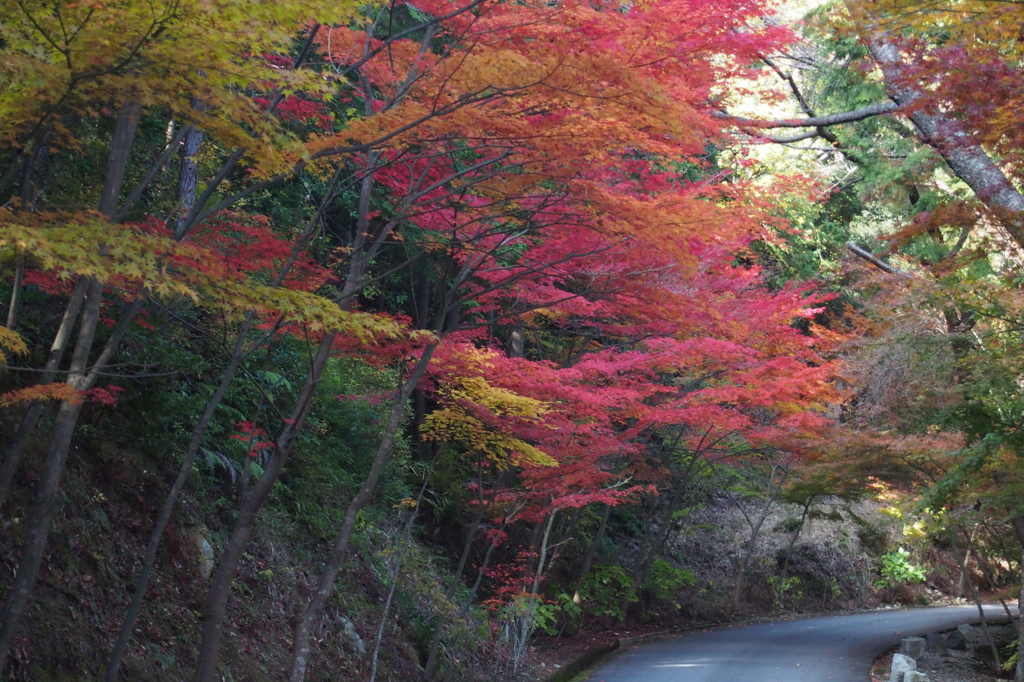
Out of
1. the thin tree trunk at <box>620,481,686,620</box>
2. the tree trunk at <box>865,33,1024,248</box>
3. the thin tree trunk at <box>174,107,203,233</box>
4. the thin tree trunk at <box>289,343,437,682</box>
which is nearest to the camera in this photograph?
the thin tree trunk at <box>289,343,437,682</box>

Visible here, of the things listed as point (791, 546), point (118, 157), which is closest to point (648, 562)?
point (791, 546)

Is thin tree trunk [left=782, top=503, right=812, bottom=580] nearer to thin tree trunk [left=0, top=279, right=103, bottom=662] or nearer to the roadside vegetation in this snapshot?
the roadside vegetation

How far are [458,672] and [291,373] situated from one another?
15.3 ft

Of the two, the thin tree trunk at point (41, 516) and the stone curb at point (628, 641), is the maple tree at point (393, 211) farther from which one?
the stone curb at point (628, 641)

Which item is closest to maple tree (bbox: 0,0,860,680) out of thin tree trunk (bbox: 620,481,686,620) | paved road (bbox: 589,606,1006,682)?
paved road (bbox: 589,606,1006,682)

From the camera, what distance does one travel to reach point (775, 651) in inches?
605

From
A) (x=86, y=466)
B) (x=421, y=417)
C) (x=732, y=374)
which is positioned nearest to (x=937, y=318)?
(x=732, y=374)

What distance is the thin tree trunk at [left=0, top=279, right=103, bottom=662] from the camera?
5086 mm

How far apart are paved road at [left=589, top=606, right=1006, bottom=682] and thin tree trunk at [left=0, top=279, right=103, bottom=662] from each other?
8.98 metres

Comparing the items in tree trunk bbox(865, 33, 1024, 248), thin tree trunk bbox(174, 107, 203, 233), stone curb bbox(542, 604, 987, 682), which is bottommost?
stone curb bbox(542, 604, 987, 682)

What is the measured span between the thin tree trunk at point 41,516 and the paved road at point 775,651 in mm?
8984

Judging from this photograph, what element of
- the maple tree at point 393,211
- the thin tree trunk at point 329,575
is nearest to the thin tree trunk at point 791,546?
the maple tree at point 393,211

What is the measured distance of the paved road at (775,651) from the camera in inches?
496

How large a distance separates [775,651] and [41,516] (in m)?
13.7
